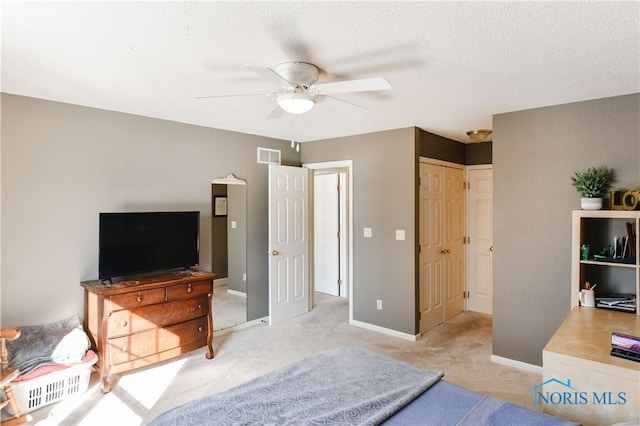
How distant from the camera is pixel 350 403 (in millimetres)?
1669

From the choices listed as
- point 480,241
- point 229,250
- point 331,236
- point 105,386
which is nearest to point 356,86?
point 229,250

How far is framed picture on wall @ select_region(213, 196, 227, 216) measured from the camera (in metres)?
4.28

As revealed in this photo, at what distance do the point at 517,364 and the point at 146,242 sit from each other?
11.9ft

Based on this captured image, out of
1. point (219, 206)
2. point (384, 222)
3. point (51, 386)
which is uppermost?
point (219, 206)

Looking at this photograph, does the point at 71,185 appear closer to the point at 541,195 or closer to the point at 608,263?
the point at 541,195

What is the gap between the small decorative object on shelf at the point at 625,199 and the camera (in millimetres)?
2707

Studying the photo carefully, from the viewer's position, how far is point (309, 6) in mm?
1615

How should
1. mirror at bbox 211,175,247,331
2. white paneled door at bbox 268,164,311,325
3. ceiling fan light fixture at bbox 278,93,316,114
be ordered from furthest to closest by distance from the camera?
white paneled door at bbox 268,164,311,325
mirror at bbox 211,175,247,331
ceiling fan light fixture at bbox 278,93,316,114

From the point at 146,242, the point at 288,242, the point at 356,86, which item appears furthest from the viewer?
the point at 288,242

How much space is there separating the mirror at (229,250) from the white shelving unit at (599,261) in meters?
3.38

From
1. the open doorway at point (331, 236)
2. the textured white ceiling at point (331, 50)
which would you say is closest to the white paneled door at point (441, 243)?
the textured white ceiling at point (331, 50)

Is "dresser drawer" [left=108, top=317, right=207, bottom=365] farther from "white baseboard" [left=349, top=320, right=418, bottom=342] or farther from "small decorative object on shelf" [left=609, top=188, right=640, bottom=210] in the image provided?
"small decorative object on shelf" [left=609, top=188, right=640, bottom=210]

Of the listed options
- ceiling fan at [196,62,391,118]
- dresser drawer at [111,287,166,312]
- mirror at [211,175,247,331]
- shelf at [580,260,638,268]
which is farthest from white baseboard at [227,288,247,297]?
shelf at [580,260,638,268]

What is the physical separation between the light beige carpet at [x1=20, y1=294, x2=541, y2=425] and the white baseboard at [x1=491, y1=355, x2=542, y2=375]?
7 centimetres
